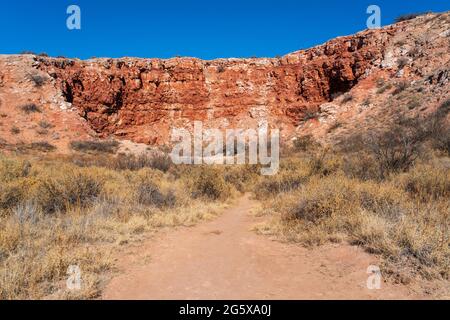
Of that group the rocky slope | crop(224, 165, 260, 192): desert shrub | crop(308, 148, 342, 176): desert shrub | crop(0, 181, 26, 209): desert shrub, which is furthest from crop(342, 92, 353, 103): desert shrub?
crop(0, 181, 26, 209): desert shrub

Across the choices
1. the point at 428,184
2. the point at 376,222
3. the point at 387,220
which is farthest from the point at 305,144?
the point at 376,222

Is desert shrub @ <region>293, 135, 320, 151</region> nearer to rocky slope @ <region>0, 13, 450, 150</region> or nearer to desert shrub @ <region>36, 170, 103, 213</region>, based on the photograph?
rocky slope @ <region>0, 13, 450, 150</region>

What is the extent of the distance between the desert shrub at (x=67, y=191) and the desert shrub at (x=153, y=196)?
1.04 m

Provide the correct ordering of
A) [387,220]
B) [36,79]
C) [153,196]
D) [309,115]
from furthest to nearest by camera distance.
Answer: [309,115] → [36,79] → [153,196] → [387,220]

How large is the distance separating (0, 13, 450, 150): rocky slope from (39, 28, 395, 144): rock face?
0.36ft

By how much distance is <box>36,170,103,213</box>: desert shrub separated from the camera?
24.7 ft

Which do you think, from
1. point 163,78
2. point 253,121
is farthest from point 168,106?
point 253,121

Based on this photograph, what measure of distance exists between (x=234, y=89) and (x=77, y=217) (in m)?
34.9

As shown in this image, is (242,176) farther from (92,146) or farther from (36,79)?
(36,79)

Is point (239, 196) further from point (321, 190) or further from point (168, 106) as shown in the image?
point (168, 106)

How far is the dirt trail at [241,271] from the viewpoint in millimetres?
4102

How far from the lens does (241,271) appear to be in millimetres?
4898

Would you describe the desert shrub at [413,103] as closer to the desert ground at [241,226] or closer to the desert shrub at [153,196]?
the desert ground at [241,226]
